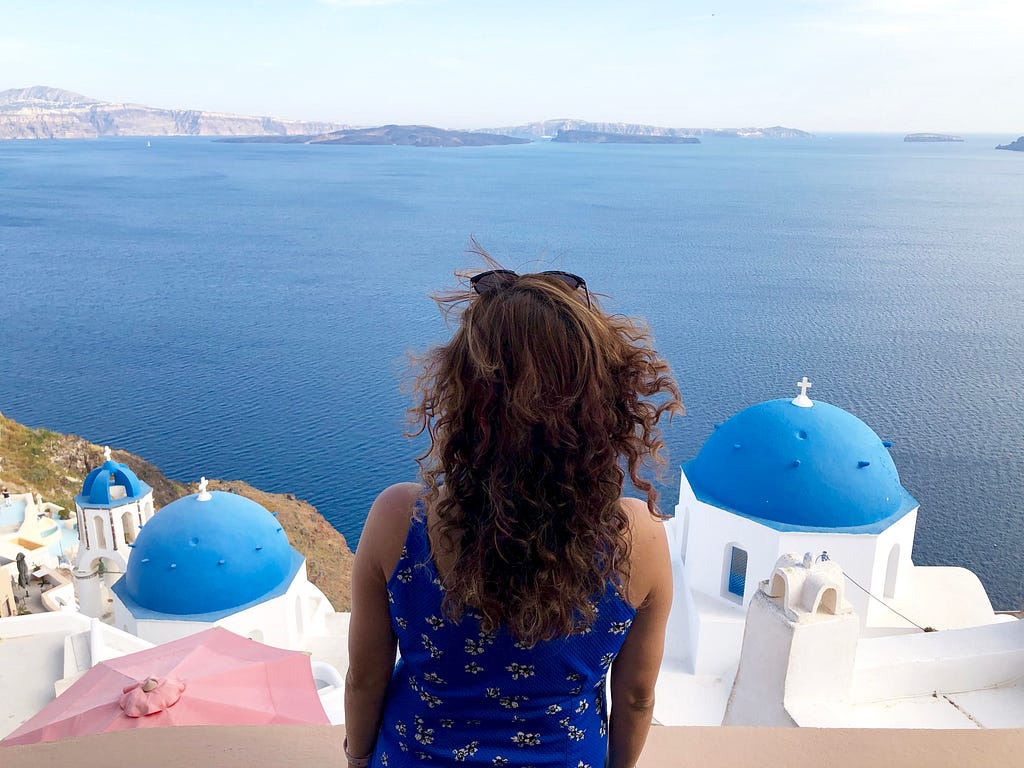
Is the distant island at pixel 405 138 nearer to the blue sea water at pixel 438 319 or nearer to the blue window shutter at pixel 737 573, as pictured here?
the blue sea water at pixel 438 319

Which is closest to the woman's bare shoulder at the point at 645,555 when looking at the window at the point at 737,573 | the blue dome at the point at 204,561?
the window at the point at 737,573

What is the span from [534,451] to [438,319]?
30.9 m

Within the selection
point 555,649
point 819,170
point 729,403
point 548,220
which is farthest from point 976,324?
point 819,170

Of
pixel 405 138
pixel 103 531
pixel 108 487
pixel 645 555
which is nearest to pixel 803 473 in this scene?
pixel 645 555

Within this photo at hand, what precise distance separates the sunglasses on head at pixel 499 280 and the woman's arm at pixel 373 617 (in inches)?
15.2

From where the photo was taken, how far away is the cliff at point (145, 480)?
60.5ft

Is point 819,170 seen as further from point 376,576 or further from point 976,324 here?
point 376,576

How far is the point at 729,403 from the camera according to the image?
22812mm

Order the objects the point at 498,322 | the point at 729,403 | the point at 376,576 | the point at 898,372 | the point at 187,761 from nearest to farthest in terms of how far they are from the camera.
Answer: the point at 498,322
the point at 376,576
the point at 187,761
the point at 729,403
the point at 898,372

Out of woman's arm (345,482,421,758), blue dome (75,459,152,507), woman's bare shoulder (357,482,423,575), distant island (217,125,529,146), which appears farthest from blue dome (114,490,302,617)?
distant island (217,125,529,146)

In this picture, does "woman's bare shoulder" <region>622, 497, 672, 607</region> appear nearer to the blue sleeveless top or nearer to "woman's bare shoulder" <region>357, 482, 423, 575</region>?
the blue sleeveless top

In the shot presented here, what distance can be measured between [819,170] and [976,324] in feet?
261

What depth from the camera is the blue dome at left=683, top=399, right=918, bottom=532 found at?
A: 350 inches

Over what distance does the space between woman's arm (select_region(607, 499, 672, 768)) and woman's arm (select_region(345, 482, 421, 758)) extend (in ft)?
1.49
